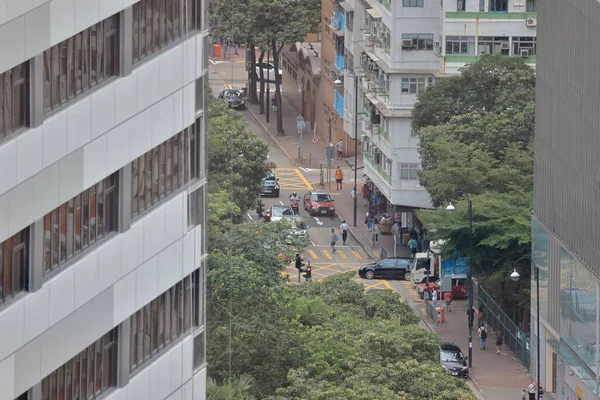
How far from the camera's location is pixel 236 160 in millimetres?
90750

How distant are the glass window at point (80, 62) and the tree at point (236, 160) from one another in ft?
181

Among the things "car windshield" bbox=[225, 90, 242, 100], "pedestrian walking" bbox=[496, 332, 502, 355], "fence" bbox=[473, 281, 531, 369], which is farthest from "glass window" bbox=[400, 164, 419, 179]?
"car windshield" bbox=[225, 90, 242, 100]

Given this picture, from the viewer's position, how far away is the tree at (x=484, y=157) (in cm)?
8138

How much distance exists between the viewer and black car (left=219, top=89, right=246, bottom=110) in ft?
454

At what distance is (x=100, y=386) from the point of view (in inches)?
1211

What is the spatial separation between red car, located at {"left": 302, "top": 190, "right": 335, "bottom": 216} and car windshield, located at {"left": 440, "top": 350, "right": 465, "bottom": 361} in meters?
33.3

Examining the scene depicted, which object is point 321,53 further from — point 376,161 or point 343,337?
point 343,337

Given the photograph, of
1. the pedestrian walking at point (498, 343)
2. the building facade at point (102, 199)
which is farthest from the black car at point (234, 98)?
the building facade at point (102, 199)

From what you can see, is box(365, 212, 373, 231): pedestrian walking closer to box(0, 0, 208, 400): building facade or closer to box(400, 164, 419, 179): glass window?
box(400, 164, 419, 179): glass window

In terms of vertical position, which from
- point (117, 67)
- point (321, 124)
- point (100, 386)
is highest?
point (117, 67)

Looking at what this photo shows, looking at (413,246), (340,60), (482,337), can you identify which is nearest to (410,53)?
(413,246)

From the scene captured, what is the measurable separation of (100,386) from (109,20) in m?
6.24

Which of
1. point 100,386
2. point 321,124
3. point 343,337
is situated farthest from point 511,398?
point 321,124

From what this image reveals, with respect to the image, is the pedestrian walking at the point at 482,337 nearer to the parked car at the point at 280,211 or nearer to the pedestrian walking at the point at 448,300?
the pedestrian walking at the point at 448,300
